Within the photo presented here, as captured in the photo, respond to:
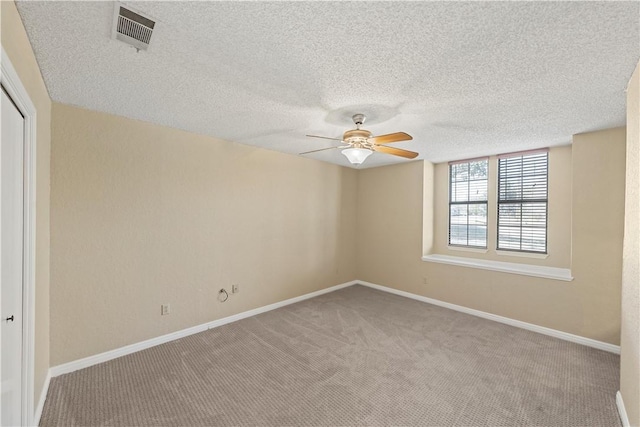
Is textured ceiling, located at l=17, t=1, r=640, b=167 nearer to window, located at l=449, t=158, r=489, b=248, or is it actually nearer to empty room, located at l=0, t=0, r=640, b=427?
empty room, located at l=0, t=0, r=640, b=427

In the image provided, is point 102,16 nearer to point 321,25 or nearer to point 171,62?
point 171,62

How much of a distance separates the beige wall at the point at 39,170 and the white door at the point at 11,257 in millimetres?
236

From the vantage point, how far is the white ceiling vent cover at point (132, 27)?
1362mm

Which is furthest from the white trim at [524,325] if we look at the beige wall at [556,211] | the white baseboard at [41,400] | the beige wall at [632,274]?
the white baseboard at [41,400]

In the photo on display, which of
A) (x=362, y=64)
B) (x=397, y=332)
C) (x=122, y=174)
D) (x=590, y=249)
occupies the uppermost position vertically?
(x=362, y=64)

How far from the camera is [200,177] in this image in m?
3.38

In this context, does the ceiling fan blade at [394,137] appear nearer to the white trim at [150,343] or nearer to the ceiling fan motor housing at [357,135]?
the ceiling fan motor housing at [357,135]

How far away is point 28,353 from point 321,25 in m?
2.71

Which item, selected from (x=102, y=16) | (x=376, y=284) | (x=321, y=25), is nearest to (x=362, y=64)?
(x=321, y=25)

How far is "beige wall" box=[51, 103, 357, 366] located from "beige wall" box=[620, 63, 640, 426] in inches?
144

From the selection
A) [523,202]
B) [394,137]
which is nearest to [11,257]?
→ [394,137]

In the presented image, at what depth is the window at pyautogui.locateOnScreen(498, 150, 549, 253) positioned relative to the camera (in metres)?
3.93

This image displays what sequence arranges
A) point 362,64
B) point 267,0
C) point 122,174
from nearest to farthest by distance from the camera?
point 267,0
point 362,64
point 122,174

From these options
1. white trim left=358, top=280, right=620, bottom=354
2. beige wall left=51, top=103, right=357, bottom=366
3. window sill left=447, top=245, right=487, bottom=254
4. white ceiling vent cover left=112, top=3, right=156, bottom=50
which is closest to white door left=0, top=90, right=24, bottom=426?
white ceiling vent cover left=112, top=3, right=156, bottom=50
